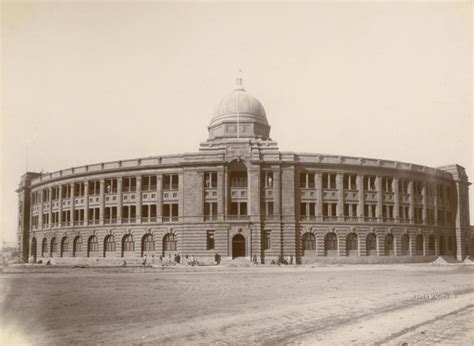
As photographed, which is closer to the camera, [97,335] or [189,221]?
[97,335]

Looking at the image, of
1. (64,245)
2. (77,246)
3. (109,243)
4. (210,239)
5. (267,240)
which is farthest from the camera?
(64,245)

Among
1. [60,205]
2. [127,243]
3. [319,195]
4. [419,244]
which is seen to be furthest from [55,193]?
[419,244]

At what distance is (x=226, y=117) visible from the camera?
64188 mm

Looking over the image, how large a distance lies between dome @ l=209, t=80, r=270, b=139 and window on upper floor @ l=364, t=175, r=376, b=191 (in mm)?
15518

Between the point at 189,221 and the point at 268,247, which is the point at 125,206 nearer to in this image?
the point at 189,221

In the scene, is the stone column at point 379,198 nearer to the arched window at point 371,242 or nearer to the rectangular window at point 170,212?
the arched window at point 371,242

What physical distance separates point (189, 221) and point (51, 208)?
23.6 metres

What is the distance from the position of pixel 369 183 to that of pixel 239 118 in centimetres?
1953

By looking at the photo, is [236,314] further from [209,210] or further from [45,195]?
[45,195]

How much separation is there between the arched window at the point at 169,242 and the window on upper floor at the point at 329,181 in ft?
59.7

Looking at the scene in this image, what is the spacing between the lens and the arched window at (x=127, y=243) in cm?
5378

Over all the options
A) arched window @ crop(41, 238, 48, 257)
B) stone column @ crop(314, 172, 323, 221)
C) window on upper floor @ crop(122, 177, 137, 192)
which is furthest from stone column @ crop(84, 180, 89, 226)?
stone column @ crop(314, 172, 323, 221)

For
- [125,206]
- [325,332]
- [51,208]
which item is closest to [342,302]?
[325,332]

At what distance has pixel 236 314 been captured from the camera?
52.5 ft
